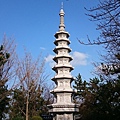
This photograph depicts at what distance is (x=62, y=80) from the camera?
74.0ft

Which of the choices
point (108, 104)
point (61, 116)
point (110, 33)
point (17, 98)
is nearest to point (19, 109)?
point (17, 98)

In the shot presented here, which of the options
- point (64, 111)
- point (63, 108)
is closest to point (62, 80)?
point (63, 108)

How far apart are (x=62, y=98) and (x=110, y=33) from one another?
1724 centimetres

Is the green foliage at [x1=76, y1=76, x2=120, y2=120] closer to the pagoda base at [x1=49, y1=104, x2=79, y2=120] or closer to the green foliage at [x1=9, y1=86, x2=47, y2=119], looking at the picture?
the pagoda base at [x1=49, y1=104, x2=79, y2=120]

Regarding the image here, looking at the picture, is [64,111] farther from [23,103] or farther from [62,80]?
[23,103]

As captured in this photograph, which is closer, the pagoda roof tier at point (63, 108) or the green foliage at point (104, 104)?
the green foliage at point (104, 104)

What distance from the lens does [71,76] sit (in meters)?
23.0

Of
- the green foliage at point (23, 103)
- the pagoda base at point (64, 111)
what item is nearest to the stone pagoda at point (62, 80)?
the pagoda base at point (64, 111)

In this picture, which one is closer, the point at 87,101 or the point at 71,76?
the point at 87,101

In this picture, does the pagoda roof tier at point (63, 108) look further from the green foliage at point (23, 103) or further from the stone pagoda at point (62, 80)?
the green foliage at point (23, 103)

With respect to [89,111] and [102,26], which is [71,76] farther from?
[102,26]

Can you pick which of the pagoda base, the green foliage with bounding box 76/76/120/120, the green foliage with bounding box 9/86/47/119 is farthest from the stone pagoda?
the green foliage with bounding box 9/86/47/119

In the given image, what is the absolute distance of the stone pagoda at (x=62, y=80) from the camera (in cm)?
2166

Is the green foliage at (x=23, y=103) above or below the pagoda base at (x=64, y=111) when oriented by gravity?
above
